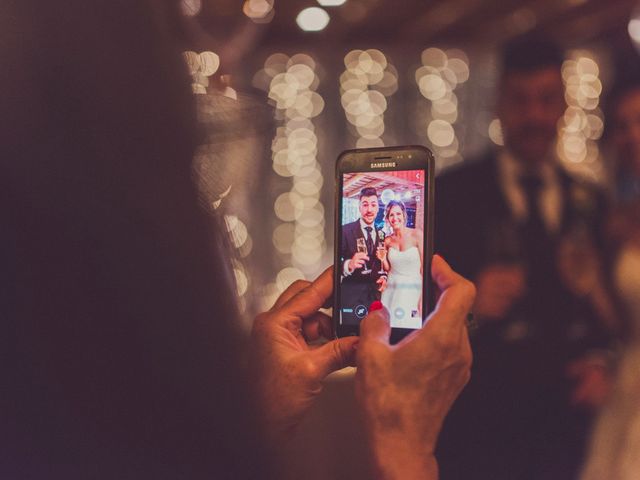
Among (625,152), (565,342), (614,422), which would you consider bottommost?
(614,422)

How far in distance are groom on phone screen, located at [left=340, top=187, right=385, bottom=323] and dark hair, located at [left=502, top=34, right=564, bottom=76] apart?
4.24ft

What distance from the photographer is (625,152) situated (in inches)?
79.6

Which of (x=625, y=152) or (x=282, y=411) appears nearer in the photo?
(x=282, y=411)

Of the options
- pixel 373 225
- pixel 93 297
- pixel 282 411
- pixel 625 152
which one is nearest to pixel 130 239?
pixel 93 297

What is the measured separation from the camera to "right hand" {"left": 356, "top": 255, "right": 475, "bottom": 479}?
23.5 inches

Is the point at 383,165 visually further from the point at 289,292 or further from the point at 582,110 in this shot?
the point at 582,110

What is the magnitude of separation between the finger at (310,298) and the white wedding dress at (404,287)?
0.08m

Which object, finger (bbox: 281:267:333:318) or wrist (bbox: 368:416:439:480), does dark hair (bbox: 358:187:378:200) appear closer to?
finger (bbox: 281:267:333:318)

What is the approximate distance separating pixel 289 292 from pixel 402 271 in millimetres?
138

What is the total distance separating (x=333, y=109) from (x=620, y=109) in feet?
10.9

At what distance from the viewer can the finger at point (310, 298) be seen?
776 mm

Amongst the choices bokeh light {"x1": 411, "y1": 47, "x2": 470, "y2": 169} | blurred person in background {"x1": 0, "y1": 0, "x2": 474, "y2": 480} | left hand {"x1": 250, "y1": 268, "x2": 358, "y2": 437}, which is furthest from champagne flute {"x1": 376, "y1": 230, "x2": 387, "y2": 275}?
bokeh light {"x1": 411, "y1": 47, "x2": 470, "y2": 169}

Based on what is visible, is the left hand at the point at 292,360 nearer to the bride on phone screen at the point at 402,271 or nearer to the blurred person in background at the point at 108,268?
the bride on phone screen at the point at 402,271

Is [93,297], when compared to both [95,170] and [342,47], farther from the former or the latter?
[342,47]
